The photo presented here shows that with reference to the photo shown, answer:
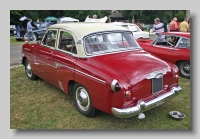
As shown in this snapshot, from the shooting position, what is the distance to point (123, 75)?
3266 mm

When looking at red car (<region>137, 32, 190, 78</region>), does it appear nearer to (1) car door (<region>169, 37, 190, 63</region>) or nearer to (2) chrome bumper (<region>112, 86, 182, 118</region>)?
(1) car door (<region>169, 37, 190, 63</region>)

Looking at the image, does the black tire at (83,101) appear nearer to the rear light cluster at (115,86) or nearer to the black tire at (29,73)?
the rear light cluster at (115,86)

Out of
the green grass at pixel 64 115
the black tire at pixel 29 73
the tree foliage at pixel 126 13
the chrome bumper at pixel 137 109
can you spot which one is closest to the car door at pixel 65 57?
the green grass at pixel 64 115

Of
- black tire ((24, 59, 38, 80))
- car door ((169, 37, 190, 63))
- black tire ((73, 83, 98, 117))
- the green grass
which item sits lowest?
the green grass

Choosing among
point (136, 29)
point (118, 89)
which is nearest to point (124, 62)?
point (118, 89)

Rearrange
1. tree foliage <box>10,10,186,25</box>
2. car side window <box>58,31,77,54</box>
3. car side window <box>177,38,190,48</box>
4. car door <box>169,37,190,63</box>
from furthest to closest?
1. tree foliage <box>10,10,186,25</box>
2. car side window <box>177,38,190,48</box>
3. car door <box>169,37,190,63</box>
4. car side window <box>58,31,77,54</box>

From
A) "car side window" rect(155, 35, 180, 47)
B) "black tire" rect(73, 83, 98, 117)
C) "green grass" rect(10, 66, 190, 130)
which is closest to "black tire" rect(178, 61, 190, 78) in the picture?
"car side window" rect(155, 35, 180, 47)

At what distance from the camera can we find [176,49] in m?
6.46

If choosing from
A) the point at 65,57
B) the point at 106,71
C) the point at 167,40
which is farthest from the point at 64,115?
the point at 167,40

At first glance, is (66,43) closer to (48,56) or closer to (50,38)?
(48,56)

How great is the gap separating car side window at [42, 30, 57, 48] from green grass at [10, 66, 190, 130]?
1.21 metres

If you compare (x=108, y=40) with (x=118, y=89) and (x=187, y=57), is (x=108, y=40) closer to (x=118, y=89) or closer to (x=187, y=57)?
(x=118, y=89)

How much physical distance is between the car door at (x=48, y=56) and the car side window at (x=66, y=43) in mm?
201

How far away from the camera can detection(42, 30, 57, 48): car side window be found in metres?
4.87
